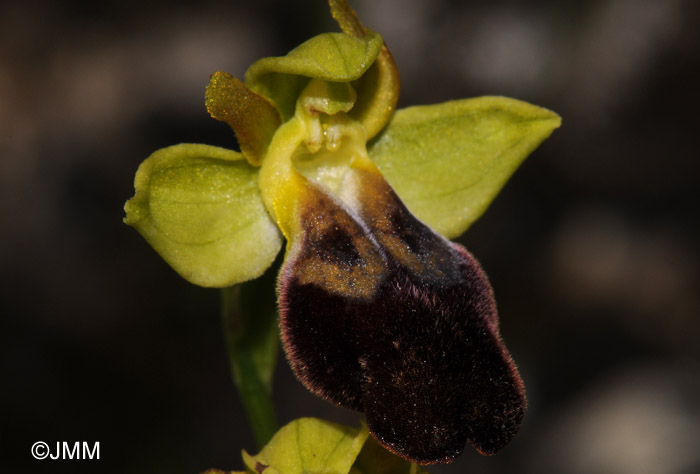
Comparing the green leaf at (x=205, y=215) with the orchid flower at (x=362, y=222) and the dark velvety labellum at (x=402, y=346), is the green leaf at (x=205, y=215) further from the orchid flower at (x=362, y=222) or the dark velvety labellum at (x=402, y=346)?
the dark velvety labellum at (x=402, y=346)

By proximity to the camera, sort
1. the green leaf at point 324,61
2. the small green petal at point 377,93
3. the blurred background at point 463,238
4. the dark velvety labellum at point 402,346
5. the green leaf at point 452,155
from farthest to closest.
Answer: the blurred background at point 463,238, the green leaf at point 452,155, the small green petal at point 377,93, the green leaf at point 324,61, the dark velvety labellum at point 402,346

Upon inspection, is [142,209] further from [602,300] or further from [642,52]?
[642,52]

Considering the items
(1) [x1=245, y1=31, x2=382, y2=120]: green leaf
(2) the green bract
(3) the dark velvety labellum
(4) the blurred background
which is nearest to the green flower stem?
(3) the dark velvety labellum

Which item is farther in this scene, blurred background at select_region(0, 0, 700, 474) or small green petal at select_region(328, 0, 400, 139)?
blurred background at select_region(0, 0, 700, 474)

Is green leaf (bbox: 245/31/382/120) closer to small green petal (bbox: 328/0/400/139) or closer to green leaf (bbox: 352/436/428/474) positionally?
small green petal (bbox: 328/0/400/139)

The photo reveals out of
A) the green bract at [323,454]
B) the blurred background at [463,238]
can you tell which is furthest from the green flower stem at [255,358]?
the blurred background at [463,238]
